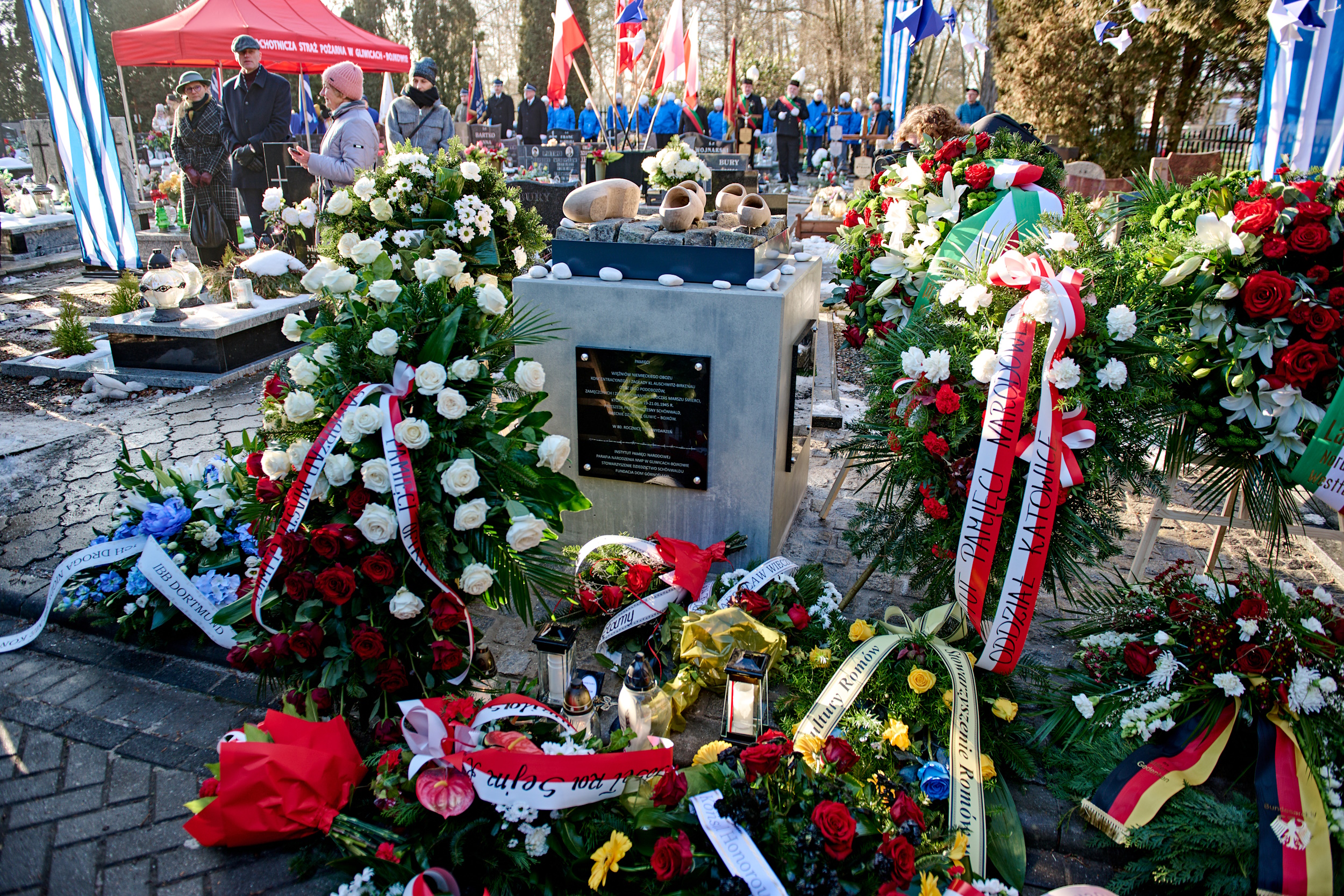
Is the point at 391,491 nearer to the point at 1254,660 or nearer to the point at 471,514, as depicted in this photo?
the point at 471,514

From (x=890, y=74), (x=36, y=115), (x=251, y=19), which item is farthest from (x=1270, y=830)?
(x=36, y=115)

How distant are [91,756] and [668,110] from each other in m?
17.1

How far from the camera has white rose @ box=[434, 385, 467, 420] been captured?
262 centimetres

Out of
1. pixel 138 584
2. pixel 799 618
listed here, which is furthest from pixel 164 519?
pixel 799 618

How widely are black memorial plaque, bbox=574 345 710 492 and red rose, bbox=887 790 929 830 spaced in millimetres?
1670

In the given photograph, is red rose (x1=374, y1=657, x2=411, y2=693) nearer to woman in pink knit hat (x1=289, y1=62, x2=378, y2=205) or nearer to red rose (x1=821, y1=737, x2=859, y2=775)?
red rose (x1=821, y1=737, x2=859, y2=775)

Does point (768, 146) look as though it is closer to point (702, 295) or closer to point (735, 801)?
point (702, 295)

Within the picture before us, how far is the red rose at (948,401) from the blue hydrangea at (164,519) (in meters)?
3.00

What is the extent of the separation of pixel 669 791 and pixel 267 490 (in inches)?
66.3

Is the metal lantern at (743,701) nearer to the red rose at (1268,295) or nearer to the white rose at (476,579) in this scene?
the white rose at (476,579)

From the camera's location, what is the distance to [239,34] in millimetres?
12539

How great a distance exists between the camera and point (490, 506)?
108 inches

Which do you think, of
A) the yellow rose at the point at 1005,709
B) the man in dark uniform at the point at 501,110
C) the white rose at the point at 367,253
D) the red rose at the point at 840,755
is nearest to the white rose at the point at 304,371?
the white rose at the point at 367,253

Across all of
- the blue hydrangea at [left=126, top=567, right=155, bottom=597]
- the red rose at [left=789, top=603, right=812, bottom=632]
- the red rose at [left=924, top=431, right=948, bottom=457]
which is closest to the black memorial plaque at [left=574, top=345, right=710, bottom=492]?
the red rose at [left=789, top=603, right=812, bottom=632]
